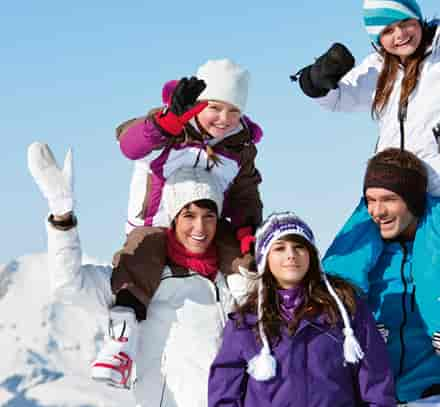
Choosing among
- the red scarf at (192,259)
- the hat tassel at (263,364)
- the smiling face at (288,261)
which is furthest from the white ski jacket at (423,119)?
the hat tassel at (263,364)

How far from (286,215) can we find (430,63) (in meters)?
1.11

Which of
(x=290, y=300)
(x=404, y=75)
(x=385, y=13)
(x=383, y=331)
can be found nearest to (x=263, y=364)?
(x=290, y=300)

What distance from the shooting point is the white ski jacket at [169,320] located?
14.4 ft

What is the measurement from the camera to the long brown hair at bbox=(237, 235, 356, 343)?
3.78 m

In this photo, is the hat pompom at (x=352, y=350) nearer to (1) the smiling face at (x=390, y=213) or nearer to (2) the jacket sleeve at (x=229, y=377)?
(2) the jacket sleeve at (x=229, y=377)

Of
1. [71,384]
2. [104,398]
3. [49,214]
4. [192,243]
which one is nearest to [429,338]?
[192,243]

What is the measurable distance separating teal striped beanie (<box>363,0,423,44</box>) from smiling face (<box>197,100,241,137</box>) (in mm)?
841

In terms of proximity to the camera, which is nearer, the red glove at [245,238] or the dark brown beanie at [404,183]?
the dark brown beanie at [404,183]

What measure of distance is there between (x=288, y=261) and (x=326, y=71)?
105 cm

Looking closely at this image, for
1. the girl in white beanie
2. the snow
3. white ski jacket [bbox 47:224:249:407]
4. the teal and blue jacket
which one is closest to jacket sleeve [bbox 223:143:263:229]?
the girl in white beanie

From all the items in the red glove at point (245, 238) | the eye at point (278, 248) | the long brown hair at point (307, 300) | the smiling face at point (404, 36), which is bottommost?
the long brown hair at point (307, 300)

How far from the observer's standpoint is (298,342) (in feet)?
12.2

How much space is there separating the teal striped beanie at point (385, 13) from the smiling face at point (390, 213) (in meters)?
0.82

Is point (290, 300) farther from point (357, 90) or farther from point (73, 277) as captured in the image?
point (357, 90)
